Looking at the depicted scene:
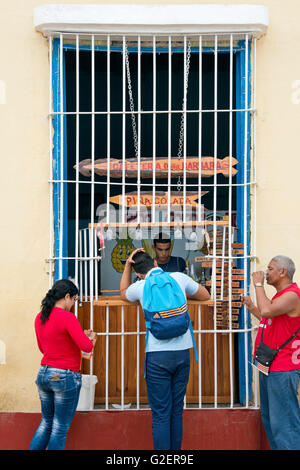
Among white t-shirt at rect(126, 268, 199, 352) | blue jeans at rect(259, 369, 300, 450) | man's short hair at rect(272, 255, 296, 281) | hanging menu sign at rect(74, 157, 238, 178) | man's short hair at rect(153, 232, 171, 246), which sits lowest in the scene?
blue jeans at rect(259, 369, 300, 450)

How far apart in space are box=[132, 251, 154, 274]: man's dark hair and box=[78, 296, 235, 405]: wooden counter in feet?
2.49

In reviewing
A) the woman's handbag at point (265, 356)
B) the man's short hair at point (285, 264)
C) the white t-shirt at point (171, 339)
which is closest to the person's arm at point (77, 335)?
the white t-shirt at point (171, 339)

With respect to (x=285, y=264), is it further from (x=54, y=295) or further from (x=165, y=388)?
(x=54, y=295)

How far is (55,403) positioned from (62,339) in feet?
1.50

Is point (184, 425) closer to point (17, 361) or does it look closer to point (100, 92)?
point (17, 361)

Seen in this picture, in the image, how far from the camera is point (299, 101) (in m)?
4.73

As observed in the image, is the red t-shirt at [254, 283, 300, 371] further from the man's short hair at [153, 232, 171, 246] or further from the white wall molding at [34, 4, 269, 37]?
the white wall molding at [34, 4, 269, 37]

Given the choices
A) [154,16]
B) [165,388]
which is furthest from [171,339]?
[154,16]

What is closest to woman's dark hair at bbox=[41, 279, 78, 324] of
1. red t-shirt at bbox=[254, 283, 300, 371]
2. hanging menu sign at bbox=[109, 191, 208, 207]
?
hanging menu sign at bbox=[109, 191, 208, 207]

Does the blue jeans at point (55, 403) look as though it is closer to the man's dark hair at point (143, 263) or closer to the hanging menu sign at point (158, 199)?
the man's dark hair at point (143, 263)

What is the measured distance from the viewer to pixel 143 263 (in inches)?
164

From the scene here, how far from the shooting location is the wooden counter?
191 inches

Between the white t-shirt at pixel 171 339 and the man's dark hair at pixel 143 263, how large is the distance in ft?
0.22

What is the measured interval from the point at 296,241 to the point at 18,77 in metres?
2.72
